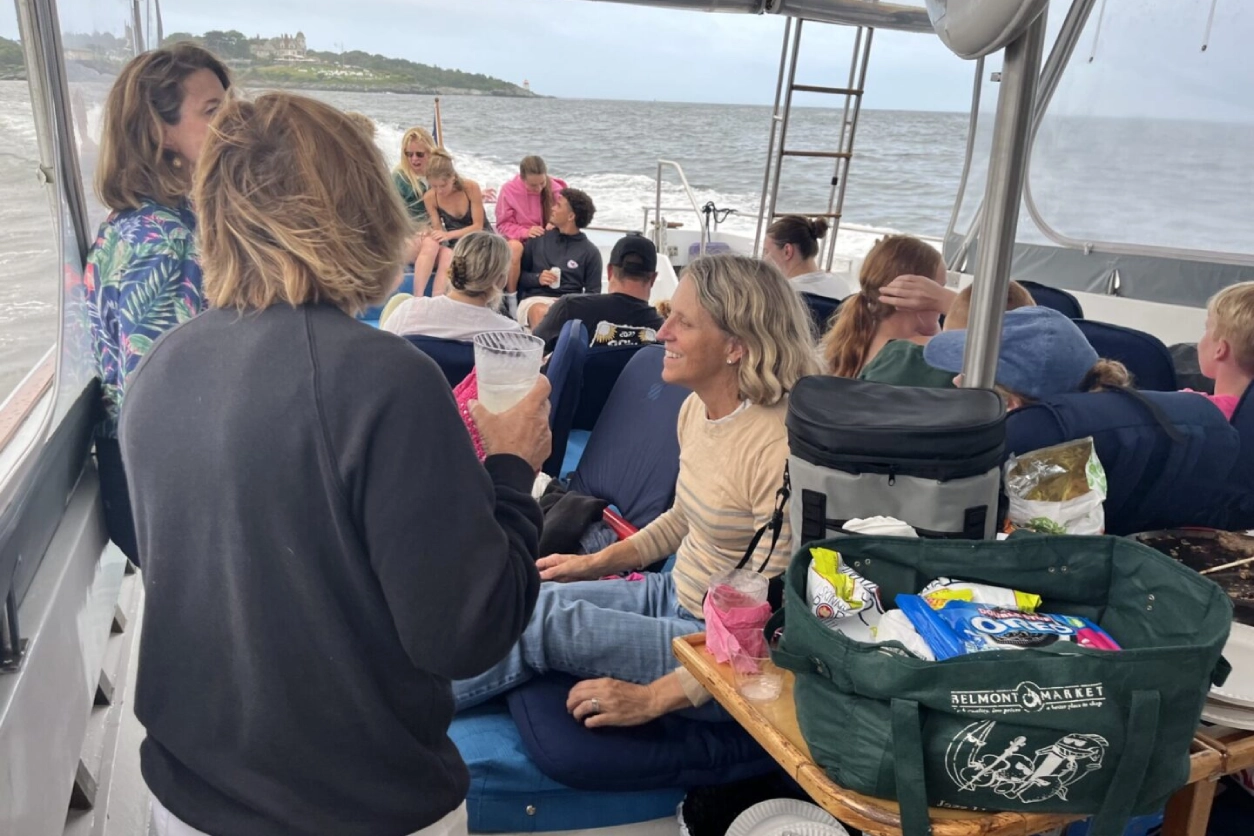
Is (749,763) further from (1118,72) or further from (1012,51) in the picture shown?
(1118,72)

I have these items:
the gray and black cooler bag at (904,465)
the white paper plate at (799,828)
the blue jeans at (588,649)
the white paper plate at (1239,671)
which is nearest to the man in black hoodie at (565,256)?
the blue jeans at (588,649)

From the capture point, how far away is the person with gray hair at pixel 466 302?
3.25m

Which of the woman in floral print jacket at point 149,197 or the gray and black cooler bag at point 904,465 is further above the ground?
the woman in floral print jacket at point 149,197

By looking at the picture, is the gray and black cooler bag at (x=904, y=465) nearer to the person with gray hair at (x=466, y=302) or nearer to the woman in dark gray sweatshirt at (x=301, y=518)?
the woman in dark gray sweatshirt at (x=301, y=518)

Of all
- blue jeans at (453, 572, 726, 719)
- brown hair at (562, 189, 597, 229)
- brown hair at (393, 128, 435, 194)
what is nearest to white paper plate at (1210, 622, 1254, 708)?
blue jeans at (453, 572, 726, 719)

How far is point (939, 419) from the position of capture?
137 centimetres

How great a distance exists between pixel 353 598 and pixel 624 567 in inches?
51.4

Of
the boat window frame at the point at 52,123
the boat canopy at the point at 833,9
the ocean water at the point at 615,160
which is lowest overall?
the ocean water at the point at 615,160

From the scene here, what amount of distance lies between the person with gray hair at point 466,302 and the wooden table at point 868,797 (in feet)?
6.80

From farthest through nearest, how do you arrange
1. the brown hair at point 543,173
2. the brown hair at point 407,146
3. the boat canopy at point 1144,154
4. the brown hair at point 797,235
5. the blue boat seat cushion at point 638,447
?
the brown hair at point 543,173 → the brown hair at point 407,146 → the brown hair at point 797,235 → the boat canopy at point 1144,154 → the blue boat seat cushion at point 638,447

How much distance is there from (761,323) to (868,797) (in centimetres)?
109

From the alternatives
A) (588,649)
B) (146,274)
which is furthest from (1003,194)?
(146,274)

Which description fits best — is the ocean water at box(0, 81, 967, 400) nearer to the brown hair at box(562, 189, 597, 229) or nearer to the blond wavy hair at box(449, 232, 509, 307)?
the blond wavy hair at box(449, 232, 509, 307)

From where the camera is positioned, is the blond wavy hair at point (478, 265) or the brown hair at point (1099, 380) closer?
the brown hair at point (1099, 380)
